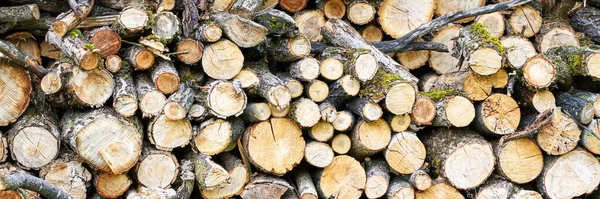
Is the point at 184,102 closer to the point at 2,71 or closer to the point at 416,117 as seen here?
the point at 2,71

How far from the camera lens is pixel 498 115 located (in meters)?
3.80

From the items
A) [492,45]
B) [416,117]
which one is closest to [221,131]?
[416,117]

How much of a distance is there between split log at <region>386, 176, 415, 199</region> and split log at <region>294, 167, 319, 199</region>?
0.47 metres

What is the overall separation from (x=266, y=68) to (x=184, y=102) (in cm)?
66

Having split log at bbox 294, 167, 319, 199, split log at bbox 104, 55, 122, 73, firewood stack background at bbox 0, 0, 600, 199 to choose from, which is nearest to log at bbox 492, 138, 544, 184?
firewood stack background at bbox 0, 0, 600, 199

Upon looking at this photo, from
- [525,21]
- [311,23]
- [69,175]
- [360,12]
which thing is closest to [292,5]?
[311,23]

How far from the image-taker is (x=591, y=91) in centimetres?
409

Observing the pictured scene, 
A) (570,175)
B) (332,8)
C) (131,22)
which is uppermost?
(131,22)

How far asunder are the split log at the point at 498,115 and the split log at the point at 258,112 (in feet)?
4.43

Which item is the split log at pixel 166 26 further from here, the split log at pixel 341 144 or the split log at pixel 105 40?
the split log at pixel 341 144

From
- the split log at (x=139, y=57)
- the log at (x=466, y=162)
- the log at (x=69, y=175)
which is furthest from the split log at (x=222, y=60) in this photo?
the log at (x=466, y=162)

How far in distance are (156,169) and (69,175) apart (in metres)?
0.46

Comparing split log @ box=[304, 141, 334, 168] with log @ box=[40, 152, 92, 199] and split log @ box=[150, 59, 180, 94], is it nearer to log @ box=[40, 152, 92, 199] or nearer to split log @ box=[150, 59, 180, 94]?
split log @ box=[150, 59, 180, 94]

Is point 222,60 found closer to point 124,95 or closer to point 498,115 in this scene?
point 124,95
